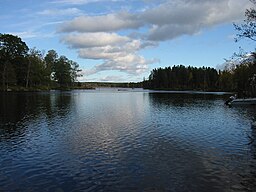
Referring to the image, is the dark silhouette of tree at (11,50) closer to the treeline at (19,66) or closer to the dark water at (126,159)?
the treeline at (19,66)

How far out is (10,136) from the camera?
1011 inches

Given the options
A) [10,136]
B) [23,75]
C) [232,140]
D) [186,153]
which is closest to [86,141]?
[10,136]

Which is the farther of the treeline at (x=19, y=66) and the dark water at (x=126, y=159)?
the treeline at (x=19, y=66)

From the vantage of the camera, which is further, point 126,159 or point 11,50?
point 11,50

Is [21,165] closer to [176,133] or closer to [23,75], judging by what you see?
[176,133]

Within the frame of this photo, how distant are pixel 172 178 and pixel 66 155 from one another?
831 centimetres

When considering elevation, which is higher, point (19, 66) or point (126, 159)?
point (19, 66)

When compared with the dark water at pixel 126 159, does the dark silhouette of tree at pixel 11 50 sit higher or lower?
higher

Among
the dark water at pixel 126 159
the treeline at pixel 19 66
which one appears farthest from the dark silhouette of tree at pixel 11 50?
the dark water at pixel 126 159

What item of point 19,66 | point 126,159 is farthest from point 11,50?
point 126,159

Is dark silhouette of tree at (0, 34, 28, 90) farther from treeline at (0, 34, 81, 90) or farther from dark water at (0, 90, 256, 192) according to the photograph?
dark water at (0, 90, 256, 192)

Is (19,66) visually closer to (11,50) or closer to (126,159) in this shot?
(11,50)

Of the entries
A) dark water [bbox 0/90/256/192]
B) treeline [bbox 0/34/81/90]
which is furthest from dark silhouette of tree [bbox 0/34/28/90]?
dark water [bbox 0/90/256/192]

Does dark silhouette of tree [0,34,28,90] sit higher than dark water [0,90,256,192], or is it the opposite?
dark silhouette of tree [0,34,28,90]
